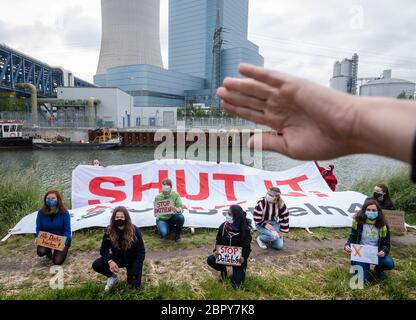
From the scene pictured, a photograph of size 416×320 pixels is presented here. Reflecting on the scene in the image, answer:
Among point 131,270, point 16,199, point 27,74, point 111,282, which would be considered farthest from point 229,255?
point 27,74

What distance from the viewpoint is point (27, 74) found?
60.8 meters

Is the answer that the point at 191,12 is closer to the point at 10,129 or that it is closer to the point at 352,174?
the point at 10,129

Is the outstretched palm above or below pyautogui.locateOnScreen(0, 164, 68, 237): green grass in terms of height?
above

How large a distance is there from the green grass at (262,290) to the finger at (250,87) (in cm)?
317

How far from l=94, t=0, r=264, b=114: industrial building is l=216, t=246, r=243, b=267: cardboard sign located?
2191 inches

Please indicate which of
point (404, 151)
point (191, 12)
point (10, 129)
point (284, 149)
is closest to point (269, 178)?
point (284, 149)

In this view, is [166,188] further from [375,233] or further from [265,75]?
[265,75]

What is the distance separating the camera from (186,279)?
15.5 feet

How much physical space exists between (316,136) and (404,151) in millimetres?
511

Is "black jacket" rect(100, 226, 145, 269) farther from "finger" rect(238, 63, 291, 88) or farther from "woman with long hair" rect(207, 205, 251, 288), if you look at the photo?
"finger" rect(238, 63, 291, 88)

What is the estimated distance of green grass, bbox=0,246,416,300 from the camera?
13.3 feet

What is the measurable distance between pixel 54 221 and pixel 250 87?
4965mm

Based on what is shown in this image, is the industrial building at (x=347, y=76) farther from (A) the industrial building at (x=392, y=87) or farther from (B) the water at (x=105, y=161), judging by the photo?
(B) the water at (x=105, y=161)

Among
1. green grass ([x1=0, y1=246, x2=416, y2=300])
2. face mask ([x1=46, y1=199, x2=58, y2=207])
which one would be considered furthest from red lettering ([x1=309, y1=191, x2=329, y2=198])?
face mask ([x1=46, y1=199, x2=58, y2=207])
